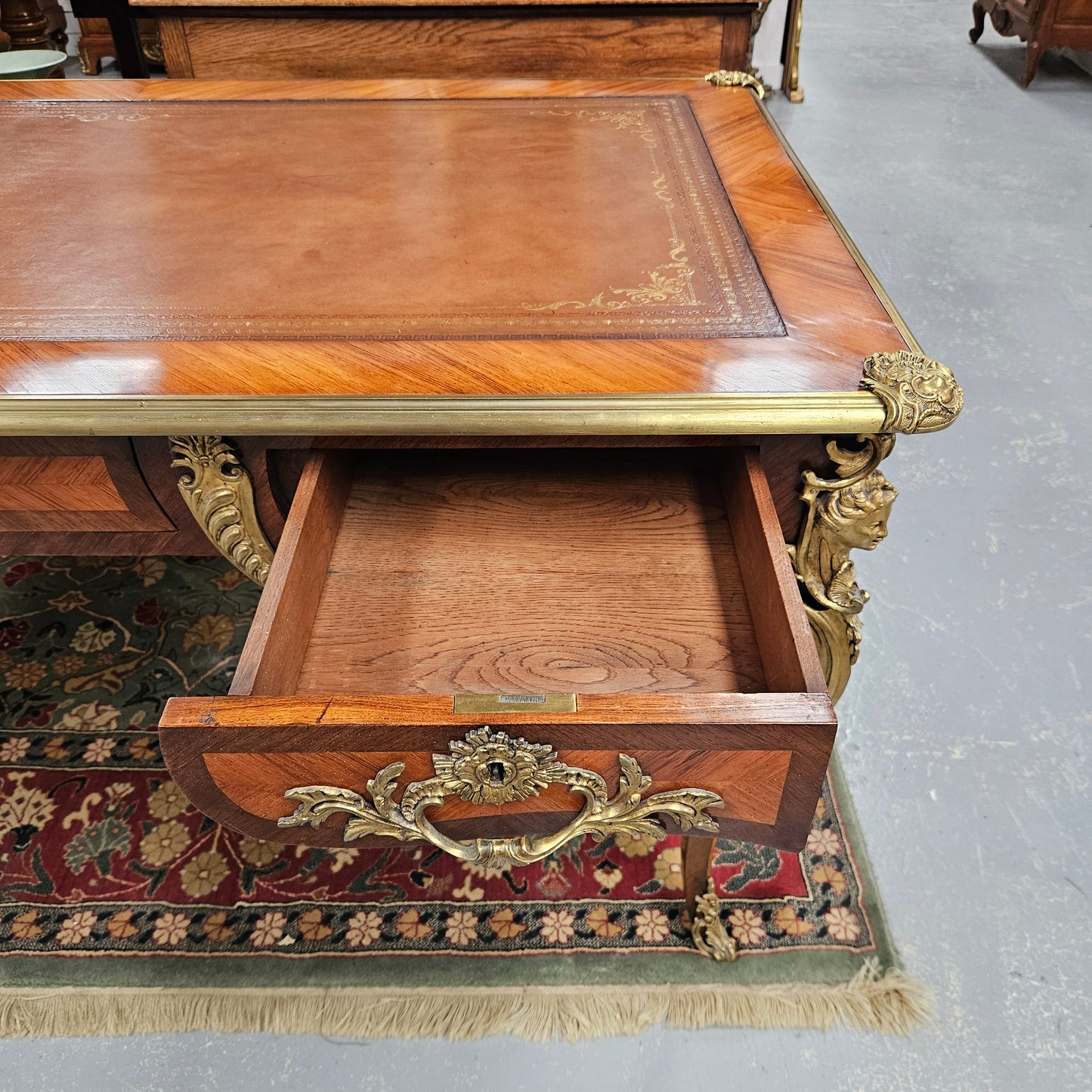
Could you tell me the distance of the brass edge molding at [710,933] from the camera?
0.80 metres

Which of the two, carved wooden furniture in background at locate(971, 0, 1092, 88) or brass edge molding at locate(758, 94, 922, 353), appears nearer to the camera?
brass edge molding at locate(758, 94, 922, 353)

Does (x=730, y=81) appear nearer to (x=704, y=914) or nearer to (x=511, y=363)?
(x=511, y=363)

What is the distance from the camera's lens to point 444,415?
24.7 inches

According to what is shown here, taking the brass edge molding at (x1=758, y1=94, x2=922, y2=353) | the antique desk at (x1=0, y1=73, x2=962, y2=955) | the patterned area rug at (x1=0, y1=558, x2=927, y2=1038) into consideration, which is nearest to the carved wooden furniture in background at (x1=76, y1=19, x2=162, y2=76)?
the antique desk at (x1=0, y1=73, x2=962, y2=955)

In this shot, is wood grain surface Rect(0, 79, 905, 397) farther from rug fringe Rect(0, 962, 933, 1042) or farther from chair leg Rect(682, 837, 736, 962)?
rug fringe Rect(0, 962, 933, 1042)

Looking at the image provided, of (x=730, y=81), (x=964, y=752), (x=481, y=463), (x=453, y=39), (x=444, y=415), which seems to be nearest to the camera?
(x=444, y=415)

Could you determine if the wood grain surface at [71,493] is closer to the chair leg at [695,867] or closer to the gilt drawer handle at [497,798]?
the gilt drawer handle at [497,798]

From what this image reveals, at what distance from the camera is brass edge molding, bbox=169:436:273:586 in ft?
2.25

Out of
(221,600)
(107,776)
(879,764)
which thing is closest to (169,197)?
(221,600)

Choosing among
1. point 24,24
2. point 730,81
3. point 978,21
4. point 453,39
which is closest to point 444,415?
point 730,81

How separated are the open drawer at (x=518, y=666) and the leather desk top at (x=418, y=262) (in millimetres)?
107

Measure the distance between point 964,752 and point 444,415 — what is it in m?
0.74

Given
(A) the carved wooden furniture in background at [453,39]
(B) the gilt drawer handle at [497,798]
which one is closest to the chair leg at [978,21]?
(A) the carved wooden furniture in background at [453,39]

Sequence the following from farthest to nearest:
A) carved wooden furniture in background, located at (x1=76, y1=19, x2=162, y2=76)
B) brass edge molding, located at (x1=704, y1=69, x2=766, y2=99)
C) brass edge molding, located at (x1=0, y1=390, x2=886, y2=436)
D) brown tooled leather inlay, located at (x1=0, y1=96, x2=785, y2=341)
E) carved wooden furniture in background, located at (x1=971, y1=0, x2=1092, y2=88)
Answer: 1. carved wooden furniture in background, located at (x1=76, y1=19, x2=162, y2=76)
2. carved wooden furniture in background, located at (x1=971, y1=0, x2=1092, y2=88)
3. brass edge molding, located at (x1=704, y1=69, x2=766, y2=99)
4. brown tooled leather inlay, located at (x1=0, y1=96, x2=785, y2=341)
5. brass edge molding, located at (x1=0, y1=390, x2=886, y2=436)
